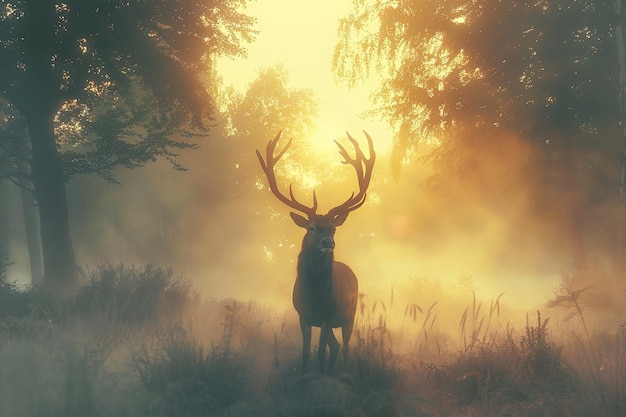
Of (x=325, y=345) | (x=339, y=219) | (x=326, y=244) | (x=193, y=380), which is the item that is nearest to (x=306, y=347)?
(x=325, y=345)

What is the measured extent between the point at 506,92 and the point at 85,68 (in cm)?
958

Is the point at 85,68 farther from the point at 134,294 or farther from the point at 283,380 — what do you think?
the point at 283,380

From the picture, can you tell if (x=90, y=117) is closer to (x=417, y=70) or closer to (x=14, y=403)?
(x=417, y=70)

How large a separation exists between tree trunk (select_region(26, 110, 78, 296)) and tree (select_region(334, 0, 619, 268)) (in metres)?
7.53

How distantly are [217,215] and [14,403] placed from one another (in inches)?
1426

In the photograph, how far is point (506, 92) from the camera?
57.6ft

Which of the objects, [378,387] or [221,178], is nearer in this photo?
[378,387]

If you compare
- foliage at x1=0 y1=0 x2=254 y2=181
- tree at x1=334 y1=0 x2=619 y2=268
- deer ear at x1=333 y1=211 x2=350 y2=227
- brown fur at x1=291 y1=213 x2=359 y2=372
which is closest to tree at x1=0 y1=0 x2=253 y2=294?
foliage at x1=0 y1=0 x2=254 y2=181

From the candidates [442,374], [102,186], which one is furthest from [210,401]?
[102,186]

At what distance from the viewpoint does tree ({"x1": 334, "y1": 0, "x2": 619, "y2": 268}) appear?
1702cm

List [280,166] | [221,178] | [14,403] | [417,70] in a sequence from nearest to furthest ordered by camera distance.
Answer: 1. [14,403]
2. [417,70]
3. [221,178]
4. [280,166]

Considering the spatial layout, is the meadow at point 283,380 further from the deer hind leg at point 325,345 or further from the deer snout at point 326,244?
the deer snout at point 326,244

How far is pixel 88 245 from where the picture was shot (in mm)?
35750

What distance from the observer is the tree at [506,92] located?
55.8ft
